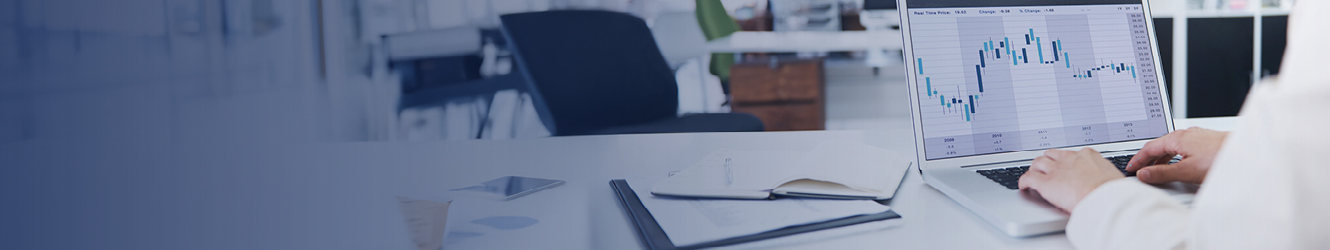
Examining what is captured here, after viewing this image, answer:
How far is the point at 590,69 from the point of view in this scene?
1836mm

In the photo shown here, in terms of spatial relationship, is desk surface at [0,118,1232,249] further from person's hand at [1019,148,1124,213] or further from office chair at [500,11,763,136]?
office chair at [500,11,763,136]

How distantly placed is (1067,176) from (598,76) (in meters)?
1.36

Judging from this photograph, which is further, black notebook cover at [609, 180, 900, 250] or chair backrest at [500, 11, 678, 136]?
chair backrest at [500, 11, 678, 136]

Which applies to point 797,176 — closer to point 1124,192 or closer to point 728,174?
point 728,174

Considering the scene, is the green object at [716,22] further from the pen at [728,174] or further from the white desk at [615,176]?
the pen at [728,174]

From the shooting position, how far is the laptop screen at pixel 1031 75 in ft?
2.57

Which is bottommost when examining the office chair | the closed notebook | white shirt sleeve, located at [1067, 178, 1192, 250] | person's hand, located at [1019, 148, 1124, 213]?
white shirt sleeve, located at [1067, 178, 1192, 250]

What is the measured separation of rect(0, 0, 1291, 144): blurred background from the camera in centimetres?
108

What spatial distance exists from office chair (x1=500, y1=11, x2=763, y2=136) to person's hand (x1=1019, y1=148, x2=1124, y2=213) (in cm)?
110

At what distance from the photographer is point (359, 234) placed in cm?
59

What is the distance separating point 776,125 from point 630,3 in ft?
2.92

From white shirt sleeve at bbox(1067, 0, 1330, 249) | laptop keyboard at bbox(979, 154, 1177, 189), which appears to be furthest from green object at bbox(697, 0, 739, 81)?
white shirt sleeve at bbox(1067, 0, 1330, 249)

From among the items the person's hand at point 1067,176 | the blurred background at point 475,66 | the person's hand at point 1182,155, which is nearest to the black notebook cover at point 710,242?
the person's hand at point 1067,176

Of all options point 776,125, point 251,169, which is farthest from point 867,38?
point 251,169
